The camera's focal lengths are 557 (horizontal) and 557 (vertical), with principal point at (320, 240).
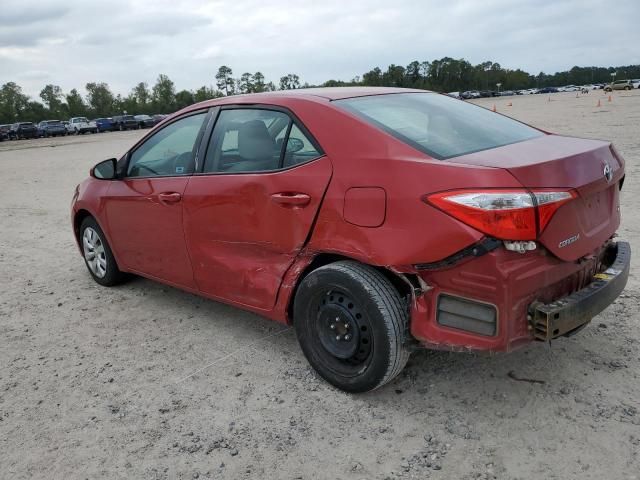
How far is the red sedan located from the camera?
2.48 metres

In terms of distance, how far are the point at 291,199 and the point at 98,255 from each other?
2804 mm

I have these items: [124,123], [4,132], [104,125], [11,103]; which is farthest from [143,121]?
[11,103]

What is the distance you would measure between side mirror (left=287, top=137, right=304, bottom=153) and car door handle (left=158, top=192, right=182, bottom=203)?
1.01 m

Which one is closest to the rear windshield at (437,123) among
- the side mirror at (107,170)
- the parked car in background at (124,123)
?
the side mirror at (107,170)

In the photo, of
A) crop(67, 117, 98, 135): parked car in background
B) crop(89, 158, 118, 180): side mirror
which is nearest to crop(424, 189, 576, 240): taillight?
crop(89, 158, 118, 180): side mirror

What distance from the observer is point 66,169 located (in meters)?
16.3

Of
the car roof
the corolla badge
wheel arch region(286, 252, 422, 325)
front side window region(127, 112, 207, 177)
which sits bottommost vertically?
wheel arch region(286, 252, 422, 325)

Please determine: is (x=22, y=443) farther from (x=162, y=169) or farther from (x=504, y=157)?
(x=504, y=157)

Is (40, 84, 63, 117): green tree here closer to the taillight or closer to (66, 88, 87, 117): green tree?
(66, 88, 87, 117): green tree

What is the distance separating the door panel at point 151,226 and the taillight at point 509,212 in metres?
2.12

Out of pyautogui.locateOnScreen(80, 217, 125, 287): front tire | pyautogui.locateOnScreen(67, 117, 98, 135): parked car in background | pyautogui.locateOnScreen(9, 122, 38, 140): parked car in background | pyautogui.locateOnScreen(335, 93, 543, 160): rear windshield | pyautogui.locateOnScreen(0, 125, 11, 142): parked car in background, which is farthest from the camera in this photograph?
pyautogui.locateOnScreen(67, 117, 98, 135): parked car in background

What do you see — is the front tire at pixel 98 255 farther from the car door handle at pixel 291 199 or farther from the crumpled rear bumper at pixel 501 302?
the crumpled rear bumper at pixel 501 302

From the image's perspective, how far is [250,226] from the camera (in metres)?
3.37

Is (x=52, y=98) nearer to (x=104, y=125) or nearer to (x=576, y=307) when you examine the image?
(x=104, y=125)
